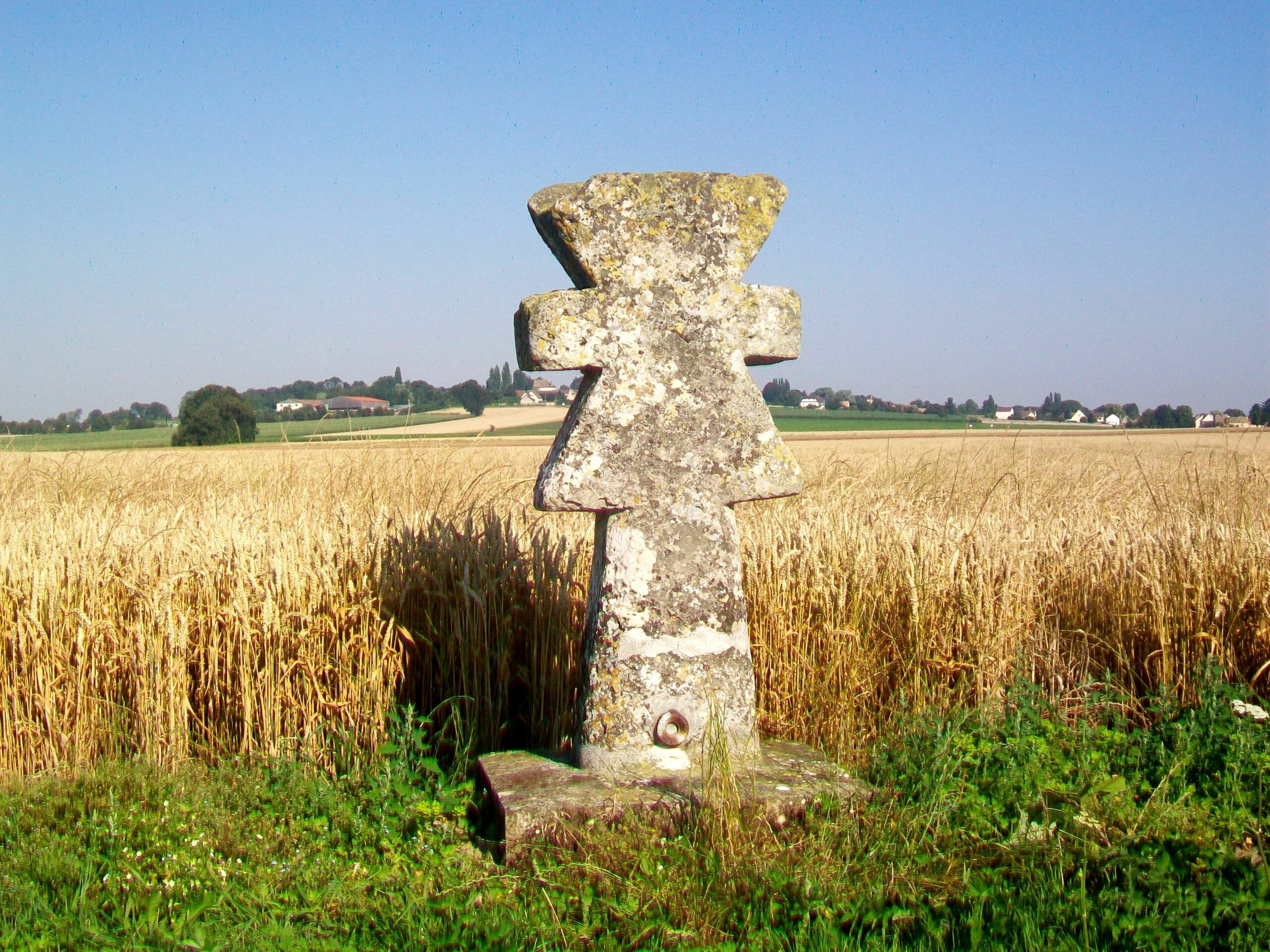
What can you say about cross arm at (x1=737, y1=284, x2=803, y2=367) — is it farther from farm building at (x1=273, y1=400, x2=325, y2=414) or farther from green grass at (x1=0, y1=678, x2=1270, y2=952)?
farm building at (x1=273, y1=400, x2=325, y2=414)

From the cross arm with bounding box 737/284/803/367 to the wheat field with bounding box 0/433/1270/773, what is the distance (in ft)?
5.10

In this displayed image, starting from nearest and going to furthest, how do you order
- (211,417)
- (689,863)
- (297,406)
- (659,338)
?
(689,863) < (659,338) < (211,417) < (297,406)

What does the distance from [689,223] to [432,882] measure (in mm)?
2682

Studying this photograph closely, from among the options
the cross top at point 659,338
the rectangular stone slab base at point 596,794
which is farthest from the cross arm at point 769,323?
the rectangular stone slab base at point 596,794

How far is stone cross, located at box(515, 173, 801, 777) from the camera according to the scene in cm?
384

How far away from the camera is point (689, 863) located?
3320mm

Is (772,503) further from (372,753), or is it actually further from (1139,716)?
(372,753)

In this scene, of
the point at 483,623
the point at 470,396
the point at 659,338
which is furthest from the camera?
the point at 470,396

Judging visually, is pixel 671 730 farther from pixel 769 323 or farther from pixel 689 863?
pixel 769 323

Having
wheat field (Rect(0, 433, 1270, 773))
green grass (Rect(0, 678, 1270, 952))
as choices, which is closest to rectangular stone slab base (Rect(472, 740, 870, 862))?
green grass (Rect(0, 678, 1270, 952))

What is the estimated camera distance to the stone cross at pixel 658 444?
12.6 ft

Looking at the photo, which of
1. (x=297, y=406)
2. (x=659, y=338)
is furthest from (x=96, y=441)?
(x=659, y=338)

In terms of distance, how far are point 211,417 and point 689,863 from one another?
18967 millimetres

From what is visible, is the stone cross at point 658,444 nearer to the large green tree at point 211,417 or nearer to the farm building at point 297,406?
the large green tree at point 211,417
